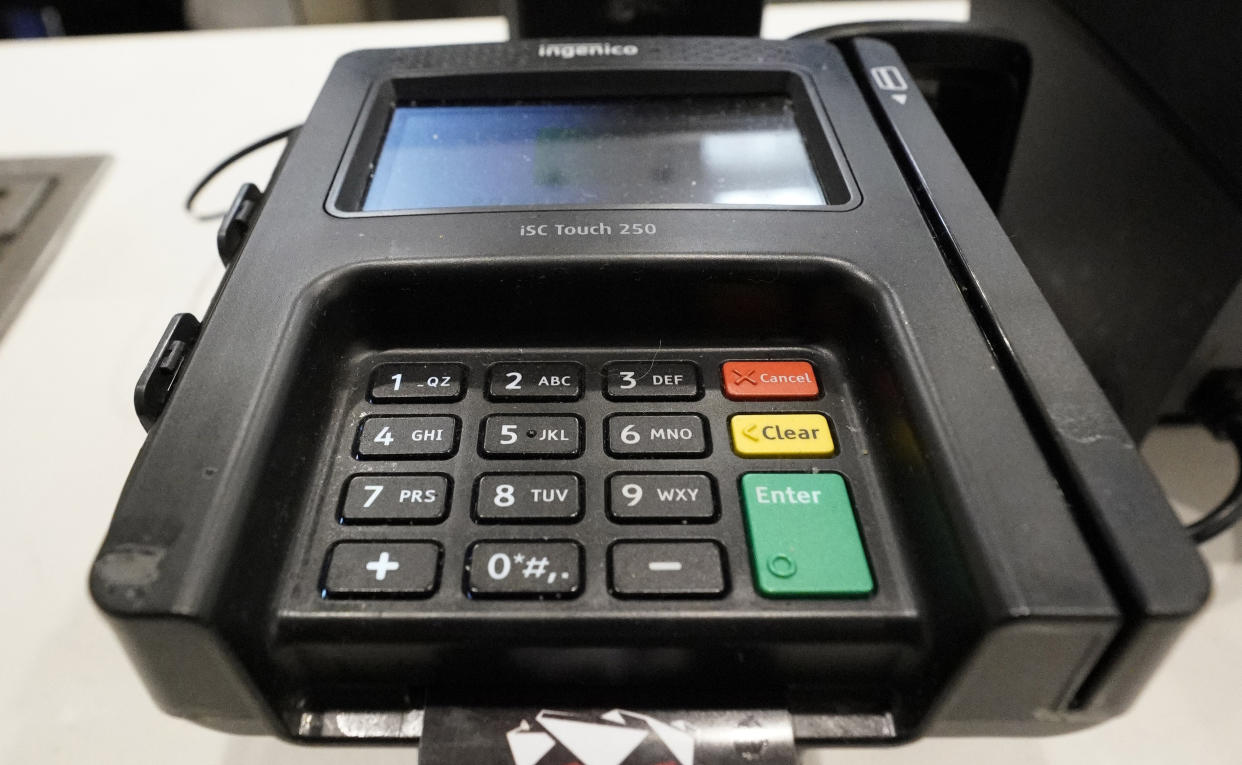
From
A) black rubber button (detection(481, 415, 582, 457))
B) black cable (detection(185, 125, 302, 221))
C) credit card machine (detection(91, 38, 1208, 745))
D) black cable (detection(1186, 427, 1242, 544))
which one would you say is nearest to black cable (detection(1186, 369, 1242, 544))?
black cable (detection(1186, 427, 1242, 544))

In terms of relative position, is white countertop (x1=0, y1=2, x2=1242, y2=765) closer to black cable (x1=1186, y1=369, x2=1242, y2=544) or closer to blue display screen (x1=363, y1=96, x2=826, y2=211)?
black cable (x1=1186, y1=369, x2=1242, y2=544)

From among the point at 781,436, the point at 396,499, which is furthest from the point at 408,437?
the point at 781,436

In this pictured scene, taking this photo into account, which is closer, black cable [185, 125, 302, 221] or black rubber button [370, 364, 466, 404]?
black rubber button [370, 364, 466, 404]

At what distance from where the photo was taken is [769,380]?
0.33 meters

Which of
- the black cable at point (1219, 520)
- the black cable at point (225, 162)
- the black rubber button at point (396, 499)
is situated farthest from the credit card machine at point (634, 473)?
the black cable at point (225, 162)

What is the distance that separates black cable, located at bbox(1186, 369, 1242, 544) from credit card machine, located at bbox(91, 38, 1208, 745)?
0.11 metres

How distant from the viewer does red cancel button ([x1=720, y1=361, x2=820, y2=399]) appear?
324mm

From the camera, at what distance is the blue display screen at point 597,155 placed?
1.26ft

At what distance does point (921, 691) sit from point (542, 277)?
0.62 ft

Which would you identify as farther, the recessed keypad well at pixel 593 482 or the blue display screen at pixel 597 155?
the blue display screen at pixel 597 155

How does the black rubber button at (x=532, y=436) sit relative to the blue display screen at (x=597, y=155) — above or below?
below

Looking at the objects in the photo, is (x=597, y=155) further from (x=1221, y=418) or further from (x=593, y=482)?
(x=1221, y=418)

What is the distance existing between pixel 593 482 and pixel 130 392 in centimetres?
30

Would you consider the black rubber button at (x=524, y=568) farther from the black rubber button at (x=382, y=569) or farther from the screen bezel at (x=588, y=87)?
the screen bezel at (x=588, y=87)
